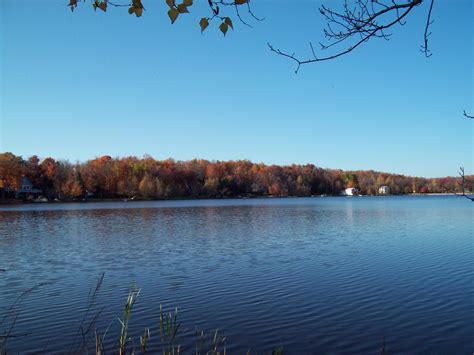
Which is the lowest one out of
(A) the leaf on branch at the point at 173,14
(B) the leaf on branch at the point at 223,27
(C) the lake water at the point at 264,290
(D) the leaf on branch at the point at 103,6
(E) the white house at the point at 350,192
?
(C) the lake water at the point at 264,290

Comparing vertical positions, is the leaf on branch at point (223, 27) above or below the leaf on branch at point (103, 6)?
below

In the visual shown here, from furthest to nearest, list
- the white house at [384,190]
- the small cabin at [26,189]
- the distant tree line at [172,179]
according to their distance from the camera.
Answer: the white house at [384,190] → the distant tree line at [172,179] → the small cabin at [26,189]

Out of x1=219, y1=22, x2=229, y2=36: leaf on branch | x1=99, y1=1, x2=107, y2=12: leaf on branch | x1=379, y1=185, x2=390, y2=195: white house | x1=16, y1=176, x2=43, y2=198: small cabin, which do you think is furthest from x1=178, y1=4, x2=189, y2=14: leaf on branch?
x1=379, y1=185, x2=390, y2=195: white house

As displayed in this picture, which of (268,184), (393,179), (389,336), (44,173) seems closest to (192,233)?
(389,336)

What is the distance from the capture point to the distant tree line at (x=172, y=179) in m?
100

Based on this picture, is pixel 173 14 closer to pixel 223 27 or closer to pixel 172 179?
pixel 223 27

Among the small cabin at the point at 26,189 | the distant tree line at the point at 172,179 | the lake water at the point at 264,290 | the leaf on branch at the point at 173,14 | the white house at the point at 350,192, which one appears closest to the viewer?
the leaf on branch at the point at 173,14

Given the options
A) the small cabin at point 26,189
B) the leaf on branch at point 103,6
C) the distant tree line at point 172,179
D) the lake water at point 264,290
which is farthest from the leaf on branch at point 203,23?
the small cabin at point 26,189

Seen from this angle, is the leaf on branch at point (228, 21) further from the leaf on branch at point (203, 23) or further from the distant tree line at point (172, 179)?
the distant tree line at point (172, 179)

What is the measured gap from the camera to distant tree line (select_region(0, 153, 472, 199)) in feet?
330

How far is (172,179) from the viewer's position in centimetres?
12394

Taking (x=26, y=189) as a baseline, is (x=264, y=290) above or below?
below

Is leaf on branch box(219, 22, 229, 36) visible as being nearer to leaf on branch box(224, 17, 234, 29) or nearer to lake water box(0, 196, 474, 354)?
leaf on branch box(224, 17, 234, 29)

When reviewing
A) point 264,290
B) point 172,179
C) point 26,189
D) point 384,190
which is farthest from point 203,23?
point 384,190
